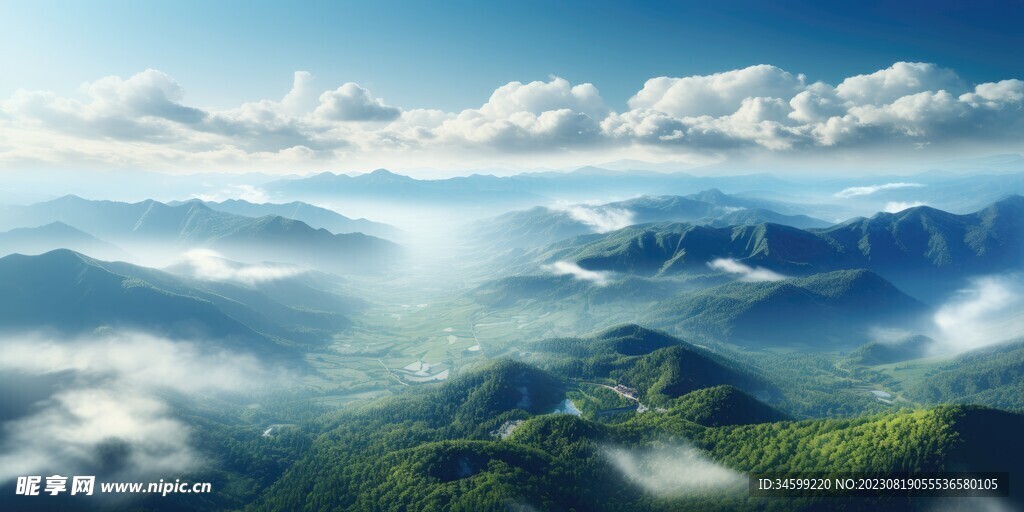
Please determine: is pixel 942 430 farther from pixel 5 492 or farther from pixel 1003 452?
pixel 5 492

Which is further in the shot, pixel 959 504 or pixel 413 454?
pixel 413 454

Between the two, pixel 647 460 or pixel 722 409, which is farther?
pixel 722 409

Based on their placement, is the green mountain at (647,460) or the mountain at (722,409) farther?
the mountain at (722,409)

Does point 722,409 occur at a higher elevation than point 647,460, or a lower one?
higher

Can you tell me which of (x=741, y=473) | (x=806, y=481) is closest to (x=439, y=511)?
(x=741, y=473)

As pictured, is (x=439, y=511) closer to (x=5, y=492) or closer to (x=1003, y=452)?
(x=1003, y=452)

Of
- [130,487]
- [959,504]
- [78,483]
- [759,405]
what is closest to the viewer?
[959,504]

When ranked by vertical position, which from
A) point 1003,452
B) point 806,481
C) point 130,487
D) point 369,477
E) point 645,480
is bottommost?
point 130,487

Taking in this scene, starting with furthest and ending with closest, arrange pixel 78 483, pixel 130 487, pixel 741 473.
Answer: pixel 130 487
pixel 78 483
pixel 741 473

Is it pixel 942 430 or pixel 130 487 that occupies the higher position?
pixel 942 430

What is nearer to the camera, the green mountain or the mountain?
the green mountain
